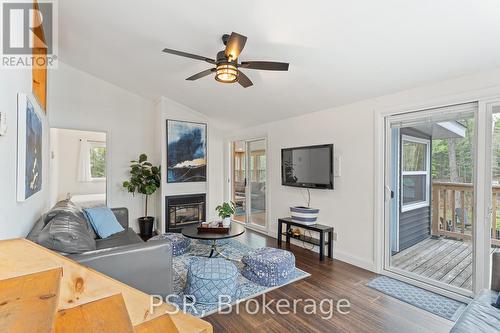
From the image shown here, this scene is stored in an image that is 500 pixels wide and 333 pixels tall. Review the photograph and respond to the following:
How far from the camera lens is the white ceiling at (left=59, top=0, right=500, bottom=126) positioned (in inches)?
78.2

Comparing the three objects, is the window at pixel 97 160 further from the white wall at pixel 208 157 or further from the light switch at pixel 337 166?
the light switch at pixel 337 166

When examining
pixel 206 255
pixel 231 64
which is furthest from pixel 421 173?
pixel 206 255

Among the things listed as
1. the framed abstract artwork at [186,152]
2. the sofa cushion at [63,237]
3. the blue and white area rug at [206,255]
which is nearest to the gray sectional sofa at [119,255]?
the sofa cushion at [63,237]

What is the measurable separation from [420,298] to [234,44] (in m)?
3.04

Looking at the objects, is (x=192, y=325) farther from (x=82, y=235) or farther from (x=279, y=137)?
(x=279, y=137)

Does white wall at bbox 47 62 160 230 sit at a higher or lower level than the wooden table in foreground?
higher

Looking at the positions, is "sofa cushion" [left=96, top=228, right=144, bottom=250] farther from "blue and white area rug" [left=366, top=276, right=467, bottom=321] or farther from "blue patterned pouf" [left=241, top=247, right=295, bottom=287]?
"blue and white area rug" [left=366, top=276, right=467, bottom=321]

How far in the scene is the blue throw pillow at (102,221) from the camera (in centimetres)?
323

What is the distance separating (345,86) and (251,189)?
10.4ft

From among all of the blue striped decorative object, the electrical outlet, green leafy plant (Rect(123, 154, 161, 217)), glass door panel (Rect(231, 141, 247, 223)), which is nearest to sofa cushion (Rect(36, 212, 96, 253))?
the electrical outlet

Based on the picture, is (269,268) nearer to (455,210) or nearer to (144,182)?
(455,210)

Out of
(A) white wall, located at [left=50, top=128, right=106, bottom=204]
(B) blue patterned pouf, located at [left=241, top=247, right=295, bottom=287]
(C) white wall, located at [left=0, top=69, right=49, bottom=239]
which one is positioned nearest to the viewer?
(C) white wall, located at [left=0, top=69, right=49, bottom=239]

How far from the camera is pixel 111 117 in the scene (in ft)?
16.1

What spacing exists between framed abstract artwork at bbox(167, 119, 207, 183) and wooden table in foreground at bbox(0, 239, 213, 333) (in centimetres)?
410
